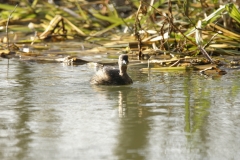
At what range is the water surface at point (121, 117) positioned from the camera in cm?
532

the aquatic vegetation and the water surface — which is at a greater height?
the aquatic vegetation

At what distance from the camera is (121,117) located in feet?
21.4

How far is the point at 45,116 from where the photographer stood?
21.5 feet

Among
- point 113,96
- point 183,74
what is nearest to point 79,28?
point 183,74

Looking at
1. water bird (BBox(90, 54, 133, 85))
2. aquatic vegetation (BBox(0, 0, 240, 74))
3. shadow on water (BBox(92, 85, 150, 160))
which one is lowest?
shadow on water (BBox(92, 85, 150, 160))

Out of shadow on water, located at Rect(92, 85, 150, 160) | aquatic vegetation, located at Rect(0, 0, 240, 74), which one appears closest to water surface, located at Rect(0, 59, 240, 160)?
shadow on water, located at Rect(92, 85, 150, 160)

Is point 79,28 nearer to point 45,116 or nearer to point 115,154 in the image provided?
point 45,116

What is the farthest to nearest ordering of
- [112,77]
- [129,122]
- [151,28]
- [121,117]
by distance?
[151,28] < [112,77] < [121,117] < [129,122]

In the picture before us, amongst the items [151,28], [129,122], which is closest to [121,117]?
[129,122]

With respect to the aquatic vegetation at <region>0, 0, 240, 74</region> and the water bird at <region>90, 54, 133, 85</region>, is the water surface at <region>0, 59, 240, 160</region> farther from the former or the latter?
the aquatic vegetation at <region>0, 0, 240, 74</region>

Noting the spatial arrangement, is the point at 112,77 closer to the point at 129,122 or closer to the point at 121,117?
the point at 121,117

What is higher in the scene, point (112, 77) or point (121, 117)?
point (112, 77)

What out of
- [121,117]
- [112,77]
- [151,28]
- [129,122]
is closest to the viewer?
[129,122]

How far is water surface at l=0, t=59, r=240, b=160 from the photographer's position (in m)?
5.32
